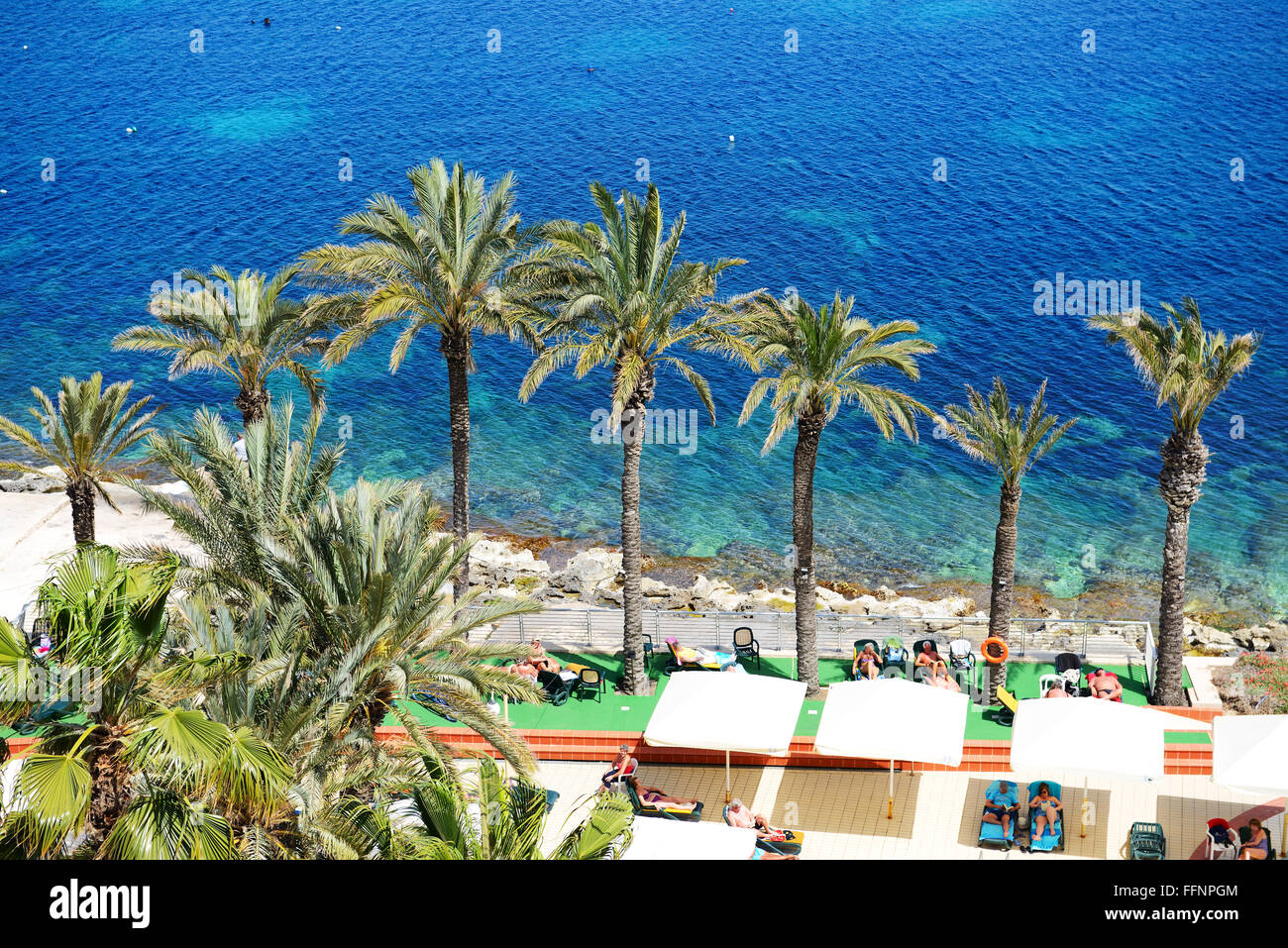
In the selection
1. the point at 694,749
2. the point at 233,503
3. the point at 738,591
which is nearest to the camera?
the point at 233,503

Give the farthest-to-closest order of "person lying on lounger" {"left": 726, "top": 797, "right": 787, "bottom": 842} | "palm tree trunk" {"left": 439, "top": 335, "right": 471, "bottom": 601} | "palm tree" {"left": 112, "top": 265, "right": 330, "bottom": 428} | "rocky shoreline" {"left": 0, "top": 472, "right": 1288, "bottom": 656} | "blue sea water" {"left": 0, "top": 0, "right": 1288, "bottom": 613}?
1. "blue sea water" {"left": 0, "top": 0, "right": 1288, "bottom": 613}
2. "rocky shoreline" {"left": 0, "top": 472, "right": 1288, "bottom": 656}
3. "palm tree" {"left": 112, "top": 265, "right": 330, "bottom": 428}
4. "palm tree trunk" {"left": 439, "top": 335, "right": 471, "bottom": 601}
5. "person lying on lounger" {"left": 726, "top": 797, "right": 787, "bottom": 842}

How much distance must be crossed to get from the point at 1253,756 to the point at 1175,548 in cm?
761

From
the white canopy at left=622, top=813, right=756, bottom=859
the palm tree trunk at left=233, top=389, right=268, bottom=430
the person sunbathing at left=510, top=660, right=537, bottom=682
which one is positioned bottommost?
the white canopy at left=622, top=813, right=756, bottom=859

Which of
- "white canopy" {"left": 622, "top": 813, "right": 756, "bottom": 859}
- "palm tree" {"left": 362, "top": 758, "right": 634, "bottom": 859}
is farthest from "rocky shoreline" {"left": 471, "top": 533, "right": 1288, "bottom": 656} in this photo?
"palm tree" {"left": 362, "top": 758, "right": 634, "bottom": 859}

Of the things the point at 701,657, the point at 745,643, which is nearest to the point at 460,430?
the point at 701,657

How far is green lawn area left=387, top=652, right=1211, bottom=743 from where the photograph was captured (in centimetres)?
2311

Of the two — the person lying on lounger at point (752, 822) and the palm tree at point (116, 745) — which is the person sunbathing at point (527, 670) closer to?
the person lying on lounger at point (752, 822)

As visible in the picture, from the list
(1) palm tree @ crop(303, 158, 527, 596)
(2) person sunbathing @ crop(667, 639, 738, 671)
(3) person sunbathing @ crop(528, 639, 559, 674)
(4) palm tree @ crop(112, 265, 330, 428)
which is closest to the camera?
(3) person sunbathing @ crop(528, 639, 559, 674)

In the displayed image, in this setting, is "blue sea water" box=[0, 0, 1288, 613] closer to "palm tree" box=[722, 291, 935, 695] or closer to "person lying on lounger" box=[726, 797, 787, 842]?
"palm tree" box=[722, 291, 935, 695]

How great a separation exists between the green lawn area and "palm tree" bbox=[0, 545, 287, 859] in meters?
11.8

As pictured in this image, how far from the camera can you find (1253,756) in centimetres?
1755

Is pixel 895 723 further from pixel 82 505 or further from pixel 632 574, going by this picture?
pixel 82 505
